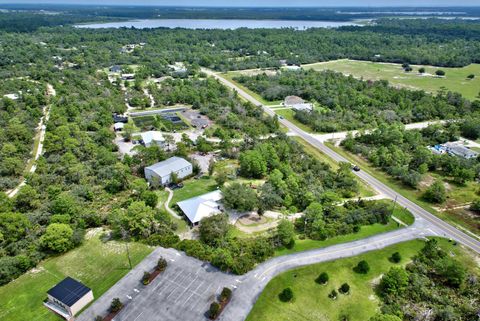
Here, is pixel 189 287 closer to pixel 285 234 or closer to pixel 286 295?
pixel 286 295

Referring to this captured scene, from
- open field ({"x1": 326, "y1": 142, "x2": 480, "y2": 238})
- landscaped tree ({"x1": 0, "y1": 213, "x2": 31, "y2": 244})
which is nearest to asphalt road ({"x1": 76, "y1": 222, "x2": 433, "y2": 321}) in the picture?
open field ({"x1": 326, "y1": 142, "x2": 480, "y2": 238})

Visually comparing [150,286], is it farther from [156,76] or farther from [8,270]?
[156,76]

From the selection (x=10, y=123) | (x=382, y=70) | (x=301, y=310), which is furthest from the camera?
(x=382, y=70)

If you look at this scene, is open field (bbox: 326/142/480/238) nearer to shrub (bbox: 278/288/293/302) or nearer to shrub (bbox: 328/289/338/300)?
shrub (bbox: 328/289/338/300)

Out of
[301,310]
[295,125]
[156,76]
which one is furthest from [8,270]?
[156,76]

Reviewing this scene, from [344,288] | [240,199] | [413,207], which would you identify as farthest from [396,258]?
[240,199]

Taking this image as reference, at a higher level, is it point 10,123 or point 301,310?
point 10,123
